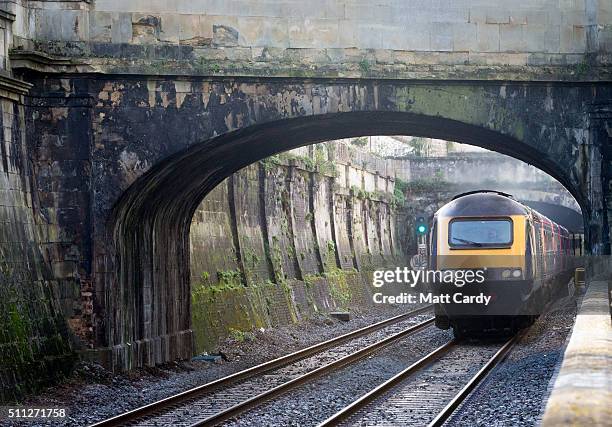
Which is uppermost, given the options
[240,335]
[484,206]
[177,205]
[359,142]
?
[359,142]

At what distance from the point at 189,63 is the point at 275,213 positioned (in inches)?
530

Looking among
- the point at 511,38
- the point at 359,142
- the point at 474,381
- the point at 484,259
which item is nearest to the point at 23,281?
the point at 474,381

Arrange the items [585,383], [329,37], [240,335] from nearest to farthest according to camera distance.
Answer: [585,383]
[329,37]
[240,335]

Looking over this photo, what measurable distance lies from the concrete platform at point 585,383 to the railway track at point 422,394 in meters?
3.24

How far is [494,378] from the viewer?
1647cm

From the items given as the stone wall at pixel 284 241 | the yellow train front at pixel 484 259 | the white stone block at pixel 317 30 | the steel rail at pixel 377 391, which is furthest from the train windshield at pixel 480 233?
the white stone block at pixel 317 30

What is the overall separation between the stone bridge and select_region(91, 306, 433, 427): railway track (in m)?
2.15

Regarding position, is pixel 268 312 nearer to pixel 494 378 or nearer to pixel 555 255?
pixel 555 255

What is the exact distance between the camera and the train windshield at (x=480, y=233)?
21750mm

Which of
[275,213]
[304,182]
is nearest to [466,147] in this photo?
[304,182]

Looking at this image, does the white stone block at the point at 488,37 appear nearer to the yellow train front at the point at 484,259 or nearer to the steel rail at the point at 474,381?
the steel rail at the point at 474,381

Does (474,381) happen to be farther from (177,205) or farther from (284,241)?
(284,241)

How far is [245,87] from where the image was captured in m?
16.7

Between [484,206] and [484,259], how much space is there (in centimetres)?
116
